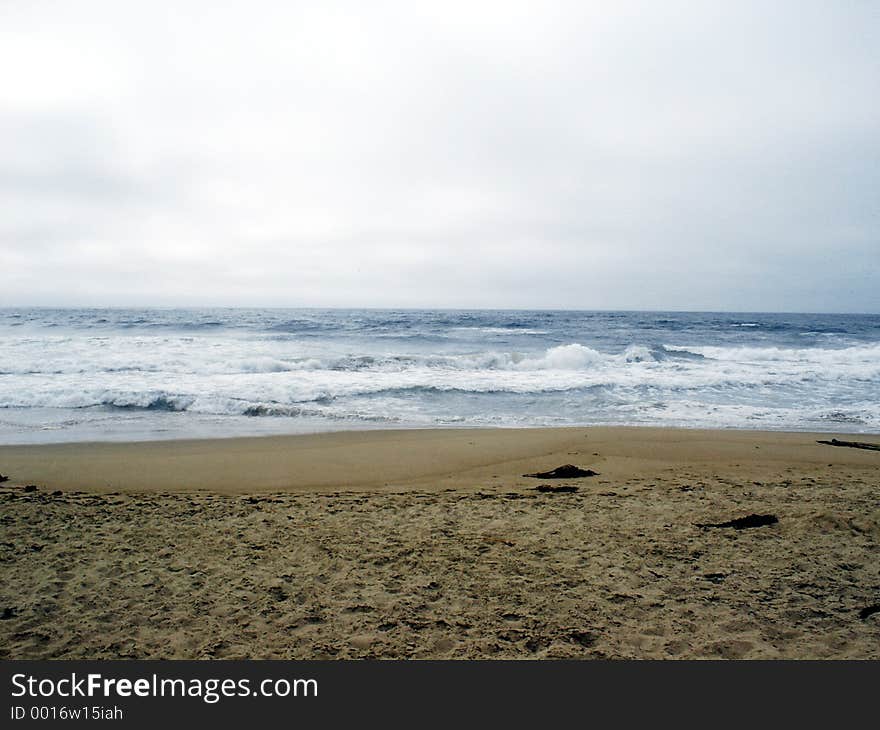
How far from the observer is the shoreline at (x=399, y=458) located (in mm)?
6441

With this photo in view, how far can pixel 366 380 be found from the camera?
15930 millimetres

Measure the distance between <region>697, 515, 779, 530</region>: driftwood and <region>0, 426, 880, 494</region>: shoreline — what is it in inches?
68.1

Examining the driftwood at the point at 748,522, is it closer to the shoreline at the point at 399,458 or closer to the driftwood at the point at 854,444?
the shoreline at the point at 399,458

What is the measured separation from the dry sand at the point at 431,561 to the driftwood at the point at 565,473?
0.23m

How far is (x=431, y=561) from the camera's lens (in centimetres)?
402

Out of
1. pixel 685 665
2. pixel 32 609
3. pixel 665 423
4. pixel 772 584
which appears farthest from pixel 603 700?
pixel 665 423

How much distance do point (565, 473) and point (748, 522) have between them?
89.7 inches

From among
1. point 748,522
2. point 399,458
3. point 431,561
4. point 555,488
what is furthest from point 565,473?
point 431,561

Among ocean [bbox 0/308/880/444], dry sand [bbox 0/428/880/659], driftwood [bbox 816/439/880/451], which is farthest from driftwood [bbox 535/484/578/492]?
driftwood [bbox 816/439/880/451]

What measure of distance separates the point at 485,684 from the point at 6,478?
6.73 meters

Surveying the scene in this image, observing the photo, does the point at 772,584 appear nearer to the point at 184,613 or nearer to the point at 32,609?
the point at 184,613

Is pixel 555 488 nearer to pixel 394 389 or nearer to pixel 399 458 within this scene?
pixel 399 458

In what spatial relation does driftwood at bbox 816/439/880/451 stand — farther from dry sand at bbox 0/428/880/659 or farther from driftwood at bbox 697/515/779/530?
driftwood at bbox 697/515/779/530

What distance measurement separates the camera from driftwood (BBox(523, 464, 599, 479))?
6.62m
